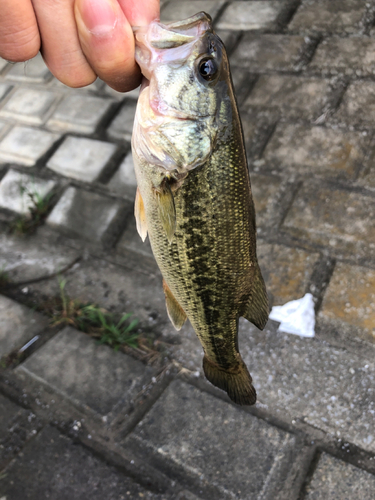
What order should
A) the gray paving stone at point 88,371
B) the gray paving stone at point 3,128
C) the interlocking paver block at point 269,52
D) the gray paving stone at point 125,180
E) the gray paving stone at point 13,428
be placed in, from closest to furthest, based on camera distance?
the gray paving stone at point 13,428
the gray paving stone at point 88,371
the gray paving stone at point 125,180
the interlocking paver block at point 269,52
the gray paving stone at point 3,128

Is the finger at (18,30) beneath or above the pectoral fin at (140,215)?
above

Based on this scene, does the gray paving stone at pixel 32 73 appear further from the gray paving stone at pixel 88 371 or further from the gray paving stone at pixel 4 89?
the gray paving stone at pixel 88 371

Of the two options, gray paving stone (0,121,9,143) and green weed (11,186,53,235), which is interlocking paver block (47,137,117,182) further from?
gray paving stone (0,121,9,143)

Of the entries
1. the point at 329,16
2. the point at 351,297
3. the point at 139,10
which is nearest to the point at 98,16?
the point at 139,10

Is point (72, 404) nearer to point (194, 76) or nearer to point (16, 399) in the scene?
point (16, 399)

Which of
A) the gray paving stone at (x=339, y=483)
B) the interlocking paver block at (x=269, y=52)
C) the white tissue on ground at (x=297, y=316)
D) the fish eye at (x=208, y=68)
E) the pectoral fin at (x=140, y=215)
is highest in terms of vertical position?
the fish eye at (x=208, y=68)

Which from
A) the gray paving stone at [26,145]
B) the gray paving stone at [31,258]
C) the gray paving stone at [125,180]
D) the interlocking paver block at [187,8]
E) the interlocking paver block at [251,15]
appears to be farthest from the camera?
the interlocking paver block at [187,8]

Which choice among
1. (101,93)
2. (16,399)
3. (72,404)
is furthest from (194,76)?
(101,93)

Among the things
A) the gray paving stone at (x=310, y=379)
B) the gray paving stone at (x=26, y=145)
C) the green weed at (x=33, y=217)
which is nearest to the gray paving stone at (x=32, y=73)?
the gray paving stone at (x=26, y=145)
